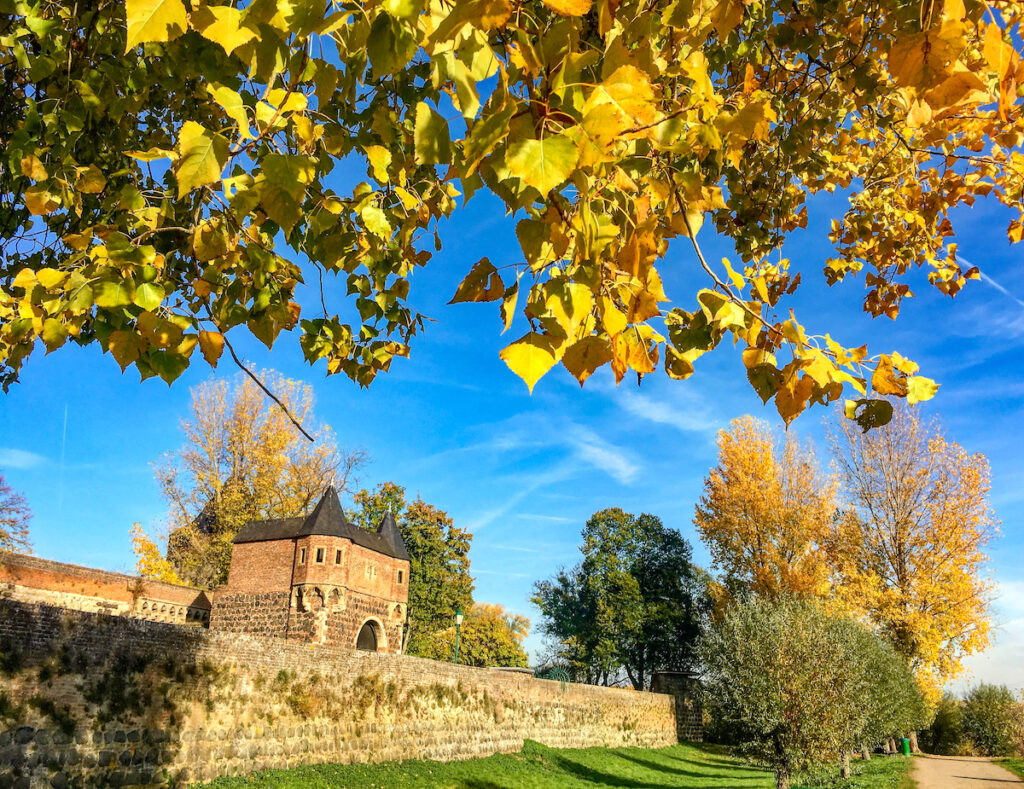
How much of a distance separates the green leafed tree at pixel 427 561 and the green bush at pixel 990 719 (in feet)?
81.0

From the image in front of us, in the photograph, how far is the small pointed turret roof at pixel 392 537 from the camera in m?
31.5

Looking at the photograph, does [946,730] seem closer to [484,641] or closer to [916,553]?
[916,553]

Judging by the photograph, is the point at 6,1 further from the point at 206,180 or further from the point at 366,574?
the point at 366,574

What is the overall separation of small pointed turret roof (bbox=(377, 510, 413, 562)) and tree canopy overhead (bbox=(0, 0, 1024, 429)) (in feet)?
91.3

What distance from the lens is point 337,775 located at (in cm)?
1111

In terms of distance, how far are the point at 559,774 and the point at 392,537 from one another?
57.9 feet

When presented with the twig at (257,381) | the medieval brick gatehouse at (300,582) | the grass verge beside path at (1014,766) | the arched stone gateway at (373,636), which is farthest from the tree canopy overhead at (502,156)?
the arched stone gateway at (373,636)

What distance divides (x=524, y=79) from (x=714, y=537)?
28.2 meters

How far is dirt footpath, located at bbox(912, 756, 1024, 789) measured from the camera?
15047 mm

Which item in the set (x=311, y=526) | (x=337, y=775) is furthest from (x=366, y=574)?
(x=337, y=775)

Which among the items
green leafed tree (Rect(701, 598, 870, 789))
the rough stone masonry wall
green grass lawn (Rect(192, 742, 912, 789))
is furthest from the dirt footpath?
the rough stone masonry wall

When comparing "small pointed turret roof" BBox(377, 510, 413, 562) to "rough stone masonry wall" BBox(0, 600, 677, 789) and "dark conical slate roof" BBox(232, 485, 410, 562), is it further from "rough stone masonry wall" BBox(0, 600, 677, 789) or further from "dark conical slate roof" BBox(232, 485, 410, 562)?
"rough stone masonry wall" BBox(0, 600, 677, 789)

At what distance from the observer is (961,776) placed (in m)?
16.9

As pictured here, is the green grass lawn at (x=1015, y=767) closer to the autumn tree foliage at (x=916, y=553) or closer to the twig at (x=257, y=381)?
the autumn tree foliage at (x=916, y=553)
